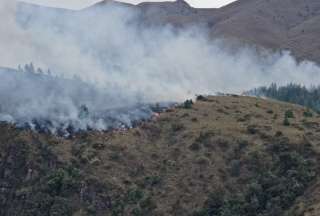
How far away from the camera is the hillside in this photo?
4909 inches

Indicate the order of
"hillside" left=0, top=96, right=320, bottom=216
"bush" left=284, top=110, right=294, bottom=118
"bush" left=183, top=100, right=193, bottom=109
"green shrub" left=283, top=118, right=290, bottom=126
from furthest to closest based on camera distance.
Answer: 1. "bush" left=183, top=100, right=193, bottom=109
2. "bush" left=284, top=110, right=294, bottom=118
3. "green shrub" left=283, top=118, right=290, bottom=126
4. "hillside" left=0, top=96, right=320, bottom=216

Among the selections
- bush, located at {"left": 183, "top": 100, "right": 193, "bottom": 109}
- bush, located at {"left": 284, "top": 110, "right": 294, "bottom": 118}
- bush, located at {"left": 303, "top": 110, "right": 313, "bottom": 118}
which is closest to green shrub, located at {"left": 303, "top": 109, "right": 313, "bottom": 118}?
bush, located at {"left": 303, "top": 110, "right": 313, "bottom": 118}

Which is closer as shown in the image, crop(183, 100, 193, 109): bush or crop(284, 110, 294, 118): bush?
crop(284, 110, 294, 118): bush

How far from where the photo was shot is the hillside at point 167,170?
12469cm

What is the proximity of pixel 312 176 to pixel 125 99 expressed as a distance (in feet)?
203

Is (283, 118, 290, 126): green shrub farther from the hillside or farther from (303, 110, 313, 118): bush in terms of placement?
(303, 110, 313, 118): bush

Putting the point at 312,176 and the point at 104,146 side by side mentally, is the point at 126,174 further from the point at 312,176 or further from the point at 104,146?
the point at 312,176

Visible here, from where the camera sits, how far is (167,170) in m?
140

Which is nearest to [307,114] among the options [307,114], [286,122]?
[307,114]

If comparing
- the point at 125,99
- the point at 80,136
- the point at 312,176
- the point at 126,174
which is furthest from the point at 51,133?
the point at 312,176

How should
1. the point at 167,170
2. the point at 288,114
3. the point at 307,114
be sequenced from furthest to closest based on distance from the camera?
the point at 307,114, the point at 288,114, the point at 167,170

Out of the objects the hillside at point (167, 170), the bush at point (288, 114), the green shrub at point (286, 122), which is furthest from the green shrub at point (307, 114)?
the green shrub at point (286, 122)

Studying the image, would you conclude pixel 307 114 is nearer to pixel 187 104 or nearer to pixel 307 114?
pixel 307 114

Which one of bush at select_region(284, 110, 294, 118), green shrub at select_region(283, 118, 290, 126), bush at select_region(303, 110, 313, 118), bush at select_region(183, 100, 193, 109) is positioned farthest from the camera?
bush at select_region(303, 110, 313, 118)
